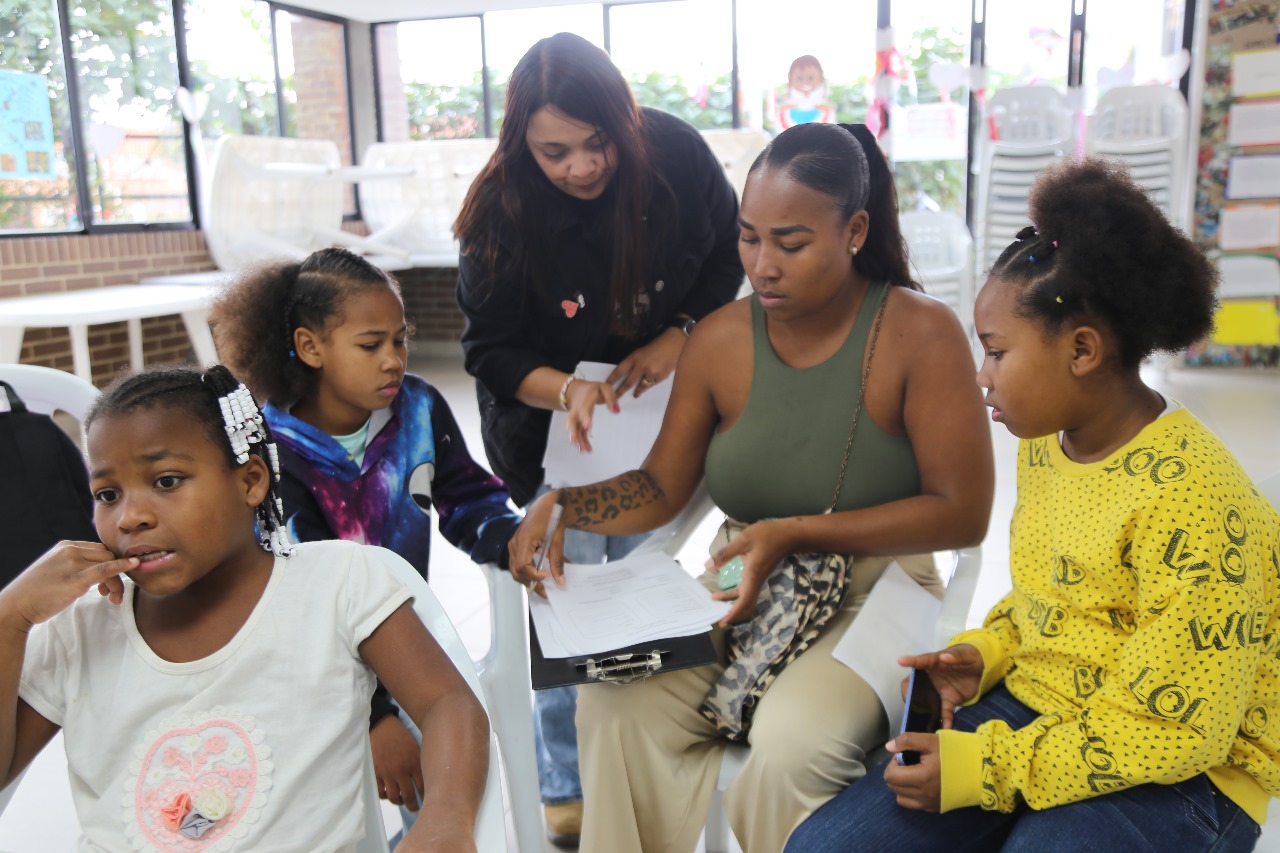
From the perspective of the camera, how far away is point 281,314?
5.20ft

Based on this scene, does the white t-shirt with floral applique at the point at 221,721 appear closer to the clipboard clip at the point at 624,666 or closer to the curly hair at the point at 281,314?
the clipboard clip at the point at 624,666

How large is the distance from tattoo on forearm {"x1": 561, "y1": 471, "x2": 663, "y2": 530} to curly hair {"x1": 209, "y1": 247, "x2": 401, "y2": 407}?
443mm

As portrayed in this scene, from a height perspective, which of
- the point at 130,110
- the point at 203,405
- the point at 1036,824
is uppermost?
the point at 130,110

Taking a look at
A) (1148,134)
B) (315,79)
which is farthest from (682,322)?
(315,79)

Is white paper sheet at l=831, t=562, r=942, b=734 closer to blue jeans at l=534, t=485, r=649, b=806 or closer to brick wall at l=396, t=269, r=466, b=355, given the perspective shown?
blue jeans at l=534, t=485, r=649, b=806

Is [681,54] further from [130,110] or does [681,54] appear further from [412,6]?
[130,110]

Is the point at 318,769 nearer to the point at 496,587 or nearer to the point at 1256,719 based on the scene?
the point at 496,587

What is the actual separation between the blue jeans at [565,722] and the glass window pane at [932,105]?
18.3 feet

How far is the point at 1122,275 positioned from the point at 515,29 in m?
7.21

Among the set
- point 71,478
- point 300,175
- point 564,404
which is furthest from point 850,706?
point 300,175

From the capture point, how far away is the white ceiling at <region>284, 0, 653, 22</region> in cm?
718

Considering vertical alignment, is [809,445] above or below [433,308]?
above

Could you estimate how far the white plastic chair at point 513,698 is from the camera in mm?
1558

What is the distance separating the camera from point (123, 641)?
1.08m
